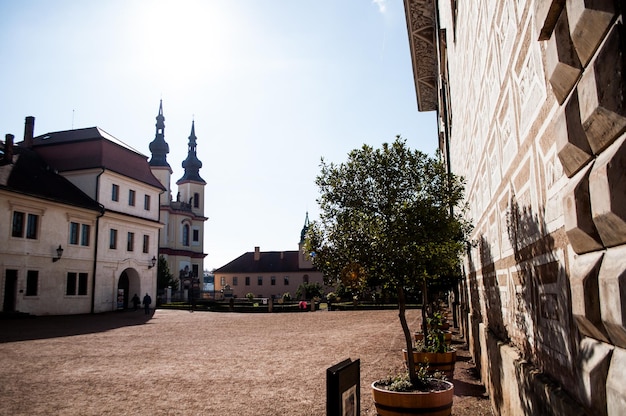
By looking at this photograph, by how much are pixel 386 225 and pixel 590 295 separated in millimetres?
4759

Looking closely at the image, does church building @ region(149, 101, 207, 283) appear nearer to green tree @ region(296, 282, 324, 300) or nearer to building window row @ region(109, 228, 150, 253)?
green tree @ region(296, 282, 324, 300)

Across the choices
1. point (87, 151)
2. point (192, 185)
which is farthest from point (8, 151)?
point (192, 185)

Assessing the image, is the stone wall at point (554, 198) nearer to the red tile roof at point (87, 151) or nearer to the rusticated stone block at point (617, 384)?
the rusticated stone block at point (617, 384)

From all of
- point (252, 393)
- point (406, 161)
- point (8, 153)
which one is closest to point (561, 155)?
point (406, 161)

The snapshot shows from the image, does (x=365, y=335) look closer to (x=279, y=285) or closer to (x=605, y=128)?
(x=605, y=128)

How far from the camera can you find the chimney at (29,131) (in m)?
36.2

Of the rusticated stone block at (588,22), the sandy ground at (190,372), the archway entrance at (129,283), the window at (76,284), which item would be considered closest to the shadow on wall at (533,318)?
the rusticated stone block at (588,22)

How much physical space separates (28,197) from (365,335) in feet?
69.2

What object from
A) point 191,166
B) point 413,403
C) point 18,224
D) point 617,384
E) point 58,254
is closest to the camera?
point 617,384

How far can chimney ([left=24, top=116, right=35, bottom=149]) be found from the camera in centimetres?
3616

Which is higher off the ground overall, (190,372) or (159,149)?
(159,149)

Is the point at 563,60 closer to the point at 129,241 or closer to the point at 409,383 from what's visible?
the point at 409,383

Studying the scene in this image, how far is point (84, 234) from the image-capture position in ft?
107

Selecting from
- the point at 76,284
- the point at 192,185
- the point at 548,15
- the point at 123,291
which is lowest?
the point at 123,291
